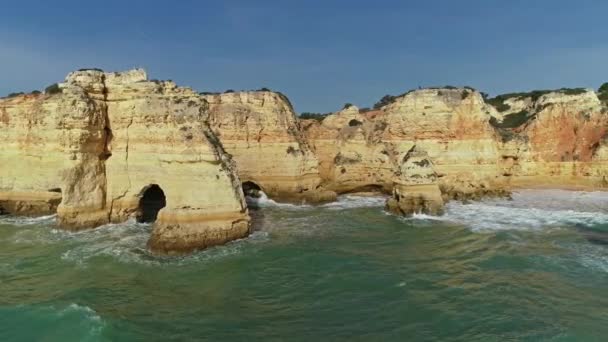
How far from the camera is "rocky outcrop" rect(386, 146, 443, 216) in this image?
2512 centimetres

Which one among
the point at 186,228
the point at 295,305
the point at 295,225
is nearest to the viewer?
the point at 295,305

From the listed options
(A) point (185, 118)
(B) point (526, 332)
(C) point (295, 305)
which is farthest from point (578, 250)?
(A) point (185, 118)

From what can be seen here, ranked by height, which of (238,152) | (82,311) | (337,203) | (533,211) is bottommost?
(82,311)

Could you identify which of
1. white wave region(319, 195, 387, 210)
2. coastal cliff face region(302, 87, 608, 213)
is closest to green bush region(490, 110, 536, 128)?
coastal cliff face region(302, 87, 608, 213)

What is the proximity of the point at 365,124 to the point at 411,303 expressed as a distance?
75.9ft

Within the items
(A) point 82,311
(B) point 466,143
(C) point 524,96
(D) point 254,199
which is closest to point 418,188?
(B) point 466,143

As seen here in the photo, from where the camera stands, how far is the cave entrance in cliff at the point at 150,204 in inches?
887

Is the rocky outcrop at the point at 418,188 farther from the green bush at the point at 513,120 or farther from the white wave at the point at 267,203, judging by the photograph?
the green bush at the point at 513,120

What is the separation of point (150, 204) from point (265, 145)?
8553 millimetres

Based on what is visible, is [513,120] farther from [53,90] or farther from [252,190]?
[53,90]

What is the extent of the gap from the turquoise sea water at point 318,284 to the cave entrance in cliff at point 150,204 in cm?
123

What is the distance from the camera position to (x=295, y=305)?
12.6 meters

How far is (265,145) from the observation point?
101 ft

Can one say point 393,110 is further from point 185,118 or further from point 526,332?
point 526,332
